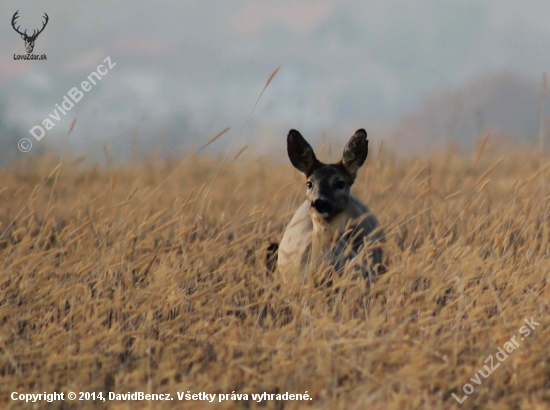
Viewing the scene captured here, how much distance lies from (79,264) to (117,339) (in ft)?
3.26

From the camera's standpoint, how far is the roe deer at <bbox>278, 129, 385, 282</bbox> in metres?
5.08

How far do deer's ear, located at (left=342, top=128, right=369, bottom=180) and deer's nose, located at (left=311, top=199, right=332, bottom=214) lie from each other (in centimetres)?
57

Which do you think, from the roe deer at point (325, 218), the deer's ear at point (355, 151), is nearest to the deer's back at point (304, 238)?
the roe deer at point (325, 218)

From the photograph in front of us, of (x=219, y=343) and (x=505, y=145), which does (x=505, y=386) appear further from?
(x=505, y=145)

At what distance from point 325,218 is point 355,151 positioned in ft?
2.09

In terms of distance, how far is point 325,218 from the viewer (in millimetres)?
5281

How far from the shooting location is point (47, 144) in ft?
42.2

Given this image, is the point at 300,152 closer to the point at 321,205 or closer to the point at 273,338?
the point at 321,205

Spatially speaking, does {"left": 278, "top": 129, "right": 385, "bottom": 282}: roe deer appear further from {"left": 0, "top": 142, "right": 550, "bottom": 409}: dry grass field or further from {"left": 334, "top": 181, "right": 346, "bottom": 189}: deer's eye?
{"left": 0, "top": 142, "right": 550, "bottom": 409}: dry grass field

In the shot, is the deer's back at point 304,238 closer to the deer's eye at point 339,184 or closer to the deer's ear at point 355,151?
the deer's eye at point 339,184


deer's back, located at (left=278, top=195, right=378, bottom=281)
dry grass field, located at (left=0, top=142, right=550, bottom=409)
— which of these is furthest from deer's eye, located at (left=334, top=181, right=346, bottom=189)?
dry grass field, located at (left=0, top=142, right=550, bottom=409)

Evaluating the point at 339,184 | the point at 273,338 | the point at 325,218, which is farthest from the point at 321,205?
the point at 273,338

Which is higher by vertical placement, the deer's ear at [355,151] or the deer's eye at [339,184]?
the deer's ear at [355,151]

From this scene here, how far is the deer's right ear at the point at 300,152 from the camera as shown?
5.46m
